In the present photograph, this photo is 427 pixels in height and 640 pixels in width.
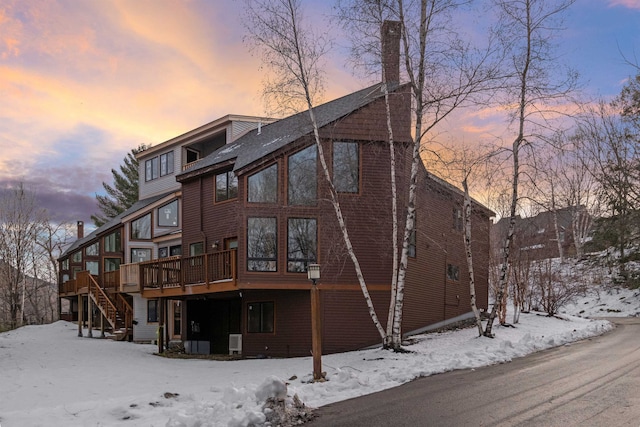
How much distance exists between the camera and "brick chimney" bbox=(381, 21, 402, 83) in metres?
15.5

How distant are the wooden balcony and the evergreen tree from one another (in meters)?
33.8

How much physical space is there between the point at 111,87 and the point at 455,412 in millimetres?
14893

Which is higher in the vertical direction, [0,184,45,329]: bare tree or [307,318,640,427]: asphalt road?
[0,184,45,329]: bare tree

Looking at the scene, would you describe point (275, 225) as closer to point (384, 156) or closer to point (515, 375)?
point (384, 156)

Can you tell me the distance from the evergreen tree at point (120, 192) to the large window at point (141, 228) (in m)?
25.2

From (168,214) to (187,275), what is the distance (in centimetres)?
962

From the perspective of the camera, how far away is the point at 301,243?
696 inches

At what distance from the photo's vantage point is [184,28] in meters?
18.0

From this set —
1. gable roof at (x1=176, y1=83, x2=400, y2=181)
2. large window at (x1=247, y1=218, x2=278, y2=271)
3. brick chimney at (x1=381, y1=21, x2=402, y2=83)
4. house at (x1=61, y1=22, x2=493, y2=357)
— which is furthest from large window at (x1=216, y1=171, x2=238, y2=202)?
brick chimney at (x1=381, y1=21, x2=402, y2=83)

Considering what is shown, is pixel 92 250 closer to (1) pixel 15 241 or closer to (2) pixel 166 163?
(1) pixel 15 241

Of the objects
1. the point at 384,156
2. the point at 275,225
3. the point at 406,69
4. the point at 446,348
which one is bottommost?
the point at 446,348

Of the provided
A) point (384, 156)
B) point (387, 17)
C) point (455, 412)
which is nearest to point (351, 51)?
point (387, 17)

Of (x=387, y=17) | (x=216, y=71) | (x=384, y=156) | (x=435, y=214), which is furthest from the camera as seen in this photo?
(x=435, y=214)

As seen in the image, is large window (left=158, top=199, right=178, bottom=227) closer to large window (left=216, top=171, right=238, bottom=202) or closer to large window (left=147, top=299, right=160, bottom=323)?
large window (left=147, top=299, right=160, bottom=323)
